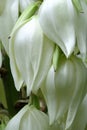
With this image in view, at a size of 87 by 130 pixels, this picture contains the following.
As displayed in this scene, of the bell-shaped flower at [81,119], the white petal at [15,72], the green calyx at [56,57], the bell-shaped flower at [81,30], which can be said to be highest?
the bell-shaped flower at [81,30]

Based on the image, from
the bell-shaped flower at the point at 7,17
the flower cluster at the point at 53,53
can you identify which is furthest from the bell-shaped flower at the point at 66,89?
the bell-shaped flower at the point at 7,17

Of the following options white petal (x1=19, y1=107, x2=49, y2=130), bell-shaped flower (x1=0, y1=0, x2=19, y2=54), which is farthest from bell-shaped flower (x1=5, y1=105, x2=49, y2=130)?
bell-shaped flower (x1=0, y1=0, x2=19, y2=54)

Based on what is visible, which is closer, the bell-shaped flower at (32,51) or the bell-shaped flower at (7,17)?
the bell-shaped flower at (32,51)

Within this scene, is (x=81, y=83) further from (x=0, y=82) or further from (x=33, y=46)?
(x=0, y=82)

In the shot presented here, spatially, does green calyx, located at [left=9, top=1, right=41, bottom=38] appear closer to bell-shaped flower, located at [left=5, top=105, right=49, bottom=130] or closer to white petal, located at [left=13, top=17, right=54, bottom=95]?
white petal, located at [left=13, top=17, right=54, bottom=95]

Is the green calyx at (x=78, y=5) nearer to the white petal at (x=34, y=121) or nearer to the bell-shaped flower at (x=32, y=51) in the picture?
the bell-shaped flower at (x=32, y=51)

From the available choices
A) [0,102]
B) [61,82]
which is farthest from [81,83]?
[0,102]
